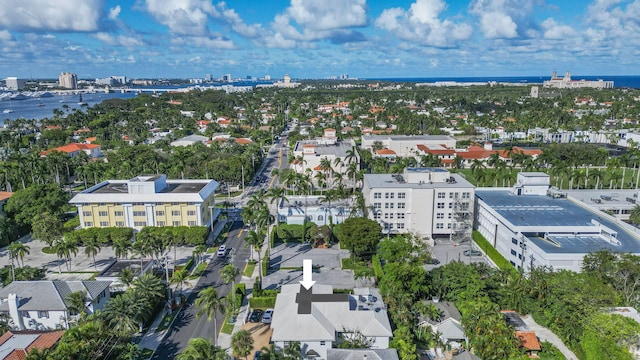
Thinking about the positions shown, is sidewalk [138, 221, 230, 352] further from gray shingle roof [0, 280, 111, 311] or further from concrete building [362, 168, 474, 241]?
concrete building [362, 168, 474, 241]

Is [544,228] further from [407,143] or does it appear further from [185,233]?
[407,143]

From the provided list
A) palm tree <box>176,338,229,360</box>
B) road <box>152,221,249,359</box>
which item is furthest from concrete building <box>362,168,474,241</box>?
palm tree <box>176,338,229,360</box>

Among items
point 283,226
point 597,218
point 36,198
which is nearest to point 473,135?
point 597,218

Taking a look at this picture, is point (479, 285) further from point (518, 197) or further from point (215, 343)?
point (518, 197)

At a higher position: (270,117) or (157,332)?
(270,117)

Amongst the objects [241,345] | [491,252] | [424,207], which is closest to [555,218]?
[491,252]

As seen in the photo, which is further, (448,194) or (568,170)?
(568,170)
